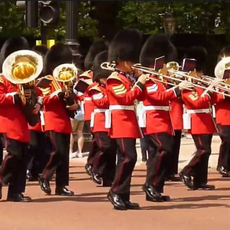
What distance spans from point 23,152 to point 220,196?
7.94ft

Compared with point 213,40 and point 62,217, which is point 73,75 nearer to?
point 62,217

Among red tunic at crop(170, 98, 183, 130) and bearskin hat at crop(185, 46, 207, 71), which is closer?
bearskin hat at crop(185, 46, 207, 71)

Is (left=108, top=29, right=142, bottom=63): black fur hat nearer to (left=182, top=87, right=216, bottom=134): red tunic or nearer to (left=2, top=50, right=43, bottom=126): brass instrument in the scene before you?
(left=2, top=50, right=43, bottom=126): brass instrument

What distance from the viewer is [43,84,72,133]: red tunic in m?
10.3

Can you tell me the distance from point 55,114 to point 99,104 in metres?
1.14

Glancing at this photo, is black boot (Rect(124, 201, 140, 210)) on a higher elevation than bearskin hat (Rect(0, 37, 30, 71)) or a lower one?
lower

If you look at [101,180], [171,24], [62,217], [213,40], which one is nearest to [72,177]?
[101,180]

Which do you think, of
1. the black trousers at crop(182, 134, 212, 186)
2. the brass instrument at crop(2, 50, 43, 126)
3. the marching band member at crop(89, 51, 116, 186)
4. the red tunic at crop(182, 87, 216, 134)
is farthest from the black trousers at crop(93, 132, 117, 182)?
the brass instrument at crop(2, 50, 43, 126)

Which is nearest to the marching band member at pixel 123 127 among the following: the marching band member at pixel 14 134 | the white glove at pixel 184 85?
the white glove at pixel 184 85

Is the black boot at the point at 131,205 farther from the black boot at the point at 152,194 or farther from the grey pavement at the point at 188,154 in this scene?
the grey pavement at the point at 188,154

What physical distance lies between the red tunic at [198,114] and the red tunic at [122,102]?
1.60m

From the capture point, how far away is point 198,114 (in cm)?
1094

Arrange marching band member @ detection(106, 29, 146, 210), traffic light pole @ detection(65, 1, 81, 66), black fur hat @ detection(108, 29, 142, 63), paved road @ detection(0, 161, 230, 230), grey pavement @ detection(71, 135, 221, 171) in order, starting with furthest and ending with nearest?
traffic light pole @ detection(65, 1, 81, 66) → grey pavement @ detection(71, 135, 221, 171) → black fur hat @ detection(108, 29, 142, 63) → marching band member @ detection(106, 29, 146, 210) → paved road @ detection(0, 161, 230, 230)

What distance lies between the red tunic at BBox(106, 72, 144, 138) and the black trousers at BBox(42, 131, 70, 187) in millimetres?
1169
